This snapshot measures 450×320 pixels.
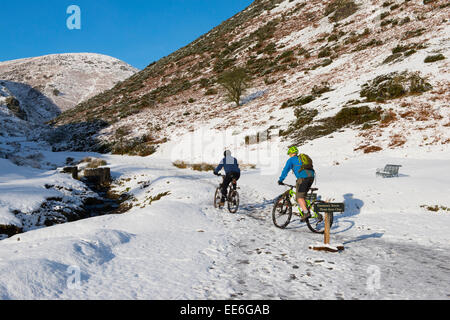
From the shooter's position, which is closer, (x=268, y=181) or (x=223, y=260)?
(x=223, y=260)

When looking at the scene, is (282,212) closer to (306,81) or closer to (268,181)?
(268,181)

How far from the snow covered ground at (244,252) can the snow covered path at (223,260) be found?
0.07ft

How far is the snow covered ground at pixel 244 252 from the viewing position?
4.23 m

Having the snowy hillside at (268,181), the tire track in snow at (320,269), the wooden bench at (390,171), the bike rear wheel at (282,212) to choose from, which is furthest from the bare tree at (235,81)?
the tire track in snow at (320,269)

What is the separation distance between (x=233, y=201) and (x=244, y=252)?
4279 millimetres

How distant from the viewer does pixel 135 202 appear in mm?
14859

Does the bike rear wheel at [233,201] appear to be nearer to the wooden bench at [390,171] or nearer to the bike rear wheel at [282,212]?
the bike rear wheel at [282,212]

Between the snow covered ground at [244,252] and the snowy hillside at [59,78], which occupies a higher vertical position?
the snowy hillside at [59,78]

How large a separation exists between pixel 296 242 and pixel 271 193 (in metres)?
6.51

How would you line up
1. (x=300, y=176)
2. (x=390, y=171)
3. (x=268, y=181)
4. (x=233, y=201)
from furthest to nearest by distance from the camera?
(x=268, y=181), (x=390, y=171), (x=233, y=201), (x=300, y=176)

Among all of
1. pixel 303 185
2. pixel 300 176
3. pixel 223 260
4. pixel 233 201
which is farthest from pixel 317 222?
pixel 223 260

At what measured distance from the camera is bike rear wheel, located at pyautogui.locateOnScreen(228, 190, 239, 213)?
10.3 meters

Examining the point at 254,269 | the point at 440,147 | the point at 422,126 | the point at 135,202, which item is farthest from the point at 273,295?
the point at 422,126

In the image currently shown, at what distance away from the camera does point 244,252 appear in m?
6.14
